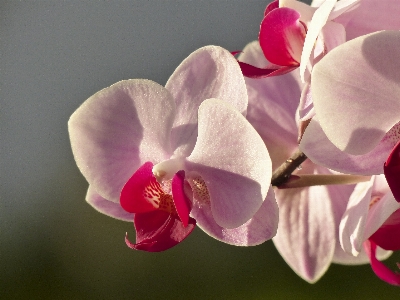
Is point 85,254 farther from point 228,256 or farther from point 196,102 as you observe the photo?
point 196,102

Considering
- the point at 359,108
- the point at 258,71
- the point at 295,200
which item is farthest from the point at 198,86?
the point at 295,200

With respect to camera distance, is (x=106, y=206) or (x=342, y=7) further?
(x=106, y=206)

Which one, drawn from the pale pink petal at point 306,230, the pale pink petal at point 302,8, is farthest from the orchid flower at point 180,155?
the pale pink petal at point 306,230

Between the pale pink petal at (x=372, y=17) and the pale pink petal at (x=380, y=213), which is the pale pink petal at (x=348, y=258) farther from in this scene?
the pale pink petal at (x=372, y=17)

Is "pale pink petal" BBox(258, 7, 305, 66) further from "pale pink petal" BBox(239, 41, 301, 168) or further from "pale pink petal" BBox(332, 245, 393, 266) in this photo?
"pale pink petal" BBox(332, 245, 393, 266)

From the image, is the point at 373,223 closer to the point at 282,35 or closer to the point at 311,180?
the point at 311,180

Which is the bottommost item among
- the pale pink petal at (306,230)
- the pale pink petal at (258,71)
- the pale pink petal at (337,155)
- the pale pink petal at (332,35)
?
the pale pink petal at (306,230)
